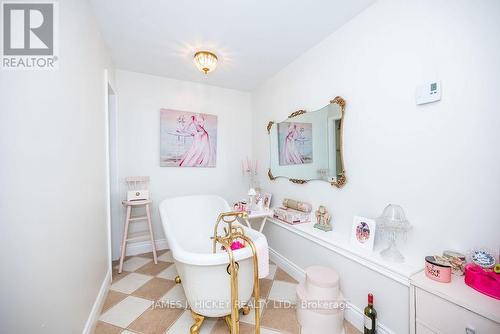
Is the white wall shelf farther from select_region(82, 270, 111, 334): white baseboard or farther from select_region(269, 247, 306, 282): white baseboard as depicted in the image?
select_region(82, 270, 111, 334): white baseboard

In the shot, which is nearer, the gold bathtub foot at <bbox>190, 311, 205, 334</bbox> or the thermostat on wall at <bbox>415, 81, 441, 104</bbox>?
the thermostat on wall at <bbox>415, 81, 441, 104</bbox>

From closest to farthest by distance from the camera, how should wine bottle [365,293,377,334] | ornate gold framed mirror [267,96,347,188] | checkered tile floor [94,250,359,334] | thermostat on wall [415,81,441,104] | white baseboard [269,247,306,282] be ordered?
thermostat on wall [415,81,441,104] < wine bottle [365,293,377,334] < checkered tile floor [94,250,359,334] < ornate gold framed mirror [267,96,347,188] < white baseboard [269,247,306,282]

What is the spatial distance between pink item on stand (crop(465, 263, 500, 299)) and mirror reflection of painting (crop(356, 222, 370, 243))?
1.72ft

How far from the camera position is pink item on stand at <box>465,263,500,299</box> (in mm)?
911

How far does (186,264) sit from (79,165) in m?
0.93

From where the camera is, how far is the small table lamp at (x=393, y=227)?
1303 mm

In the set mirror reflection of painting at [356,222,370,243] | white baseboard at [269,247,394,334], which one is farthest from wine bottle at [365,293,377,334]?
mirror reflection of painting at [356,222,370,243]

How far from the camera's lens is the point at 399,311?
3.99 feet

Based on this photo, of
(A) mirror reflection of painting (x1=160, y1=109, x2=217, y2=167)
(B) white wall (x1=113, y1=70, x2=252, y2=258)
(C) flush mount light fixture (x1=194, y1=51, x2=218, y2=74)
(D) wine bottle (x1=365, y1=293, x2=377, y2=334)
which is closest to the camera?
(D) wine bottle (x1=365, y1=293, x2=377, y2=334)

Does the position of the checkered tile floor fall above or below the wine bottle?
below

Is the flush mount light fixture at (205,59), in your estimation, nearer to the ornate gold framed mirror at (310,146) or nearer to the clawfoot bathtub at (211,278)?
the ornate gold framed mirror at (310,146)

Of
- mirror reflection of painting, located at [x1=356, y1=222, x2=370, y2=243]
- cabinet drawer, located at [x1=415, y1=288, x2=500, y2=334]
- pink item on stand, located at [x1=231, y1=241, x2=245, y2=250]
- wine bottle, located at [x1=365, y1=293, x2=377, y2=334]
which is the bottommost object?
wine bottle, located at [x1=365, y1=293, x2=377, y2=334]

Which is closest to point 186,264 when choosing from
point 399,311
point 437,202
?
point 399,311

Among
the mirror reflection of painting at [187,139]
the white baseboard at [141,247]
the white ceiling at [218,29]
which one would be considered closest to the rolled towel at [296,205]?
the mirror reflection of painting at [187,139]
